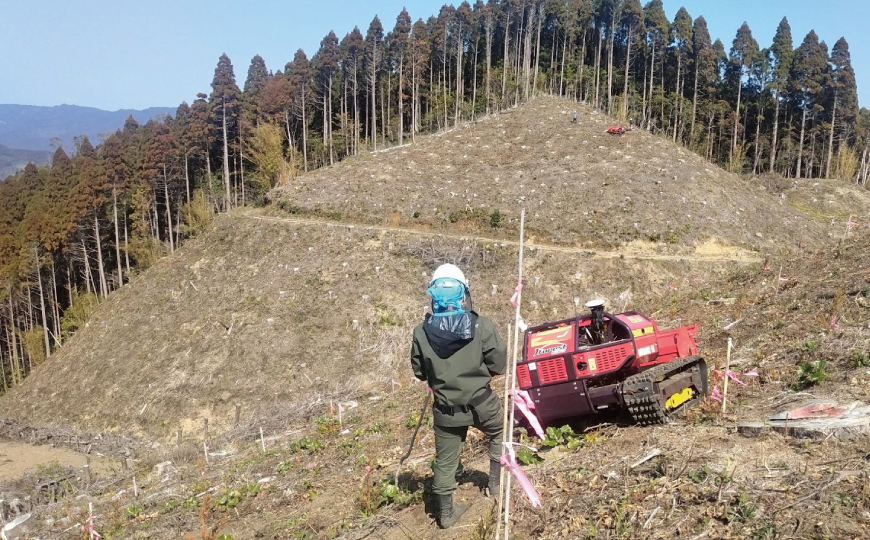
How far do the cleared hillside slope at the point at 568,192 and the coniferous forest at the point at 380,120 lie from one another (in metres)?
9.92

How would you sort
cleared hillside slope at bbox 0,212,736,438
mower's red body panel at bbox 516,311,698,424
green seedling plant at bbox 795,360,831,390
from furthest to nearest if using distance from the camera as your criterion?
1. cleared hillside slope at bbox 0,212,736,438
2. mower's red body panel at bbox 516,311,698,424
3. green seedling plant at bbox 795,360,831,390

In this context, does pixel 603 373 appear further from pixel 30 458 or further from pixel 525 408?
pixel 30 458

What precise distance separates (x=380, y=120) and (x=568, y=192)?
35867 millimetres

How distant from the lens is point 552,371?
6051mm

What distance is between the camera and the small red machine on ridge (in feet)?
18.4

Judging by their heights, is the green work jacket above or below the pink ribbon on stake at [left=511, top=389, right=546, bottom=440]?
above

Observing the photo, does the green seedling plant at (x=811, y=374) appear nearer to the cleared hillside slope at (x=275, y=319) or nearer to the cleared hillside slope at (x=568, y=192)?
the cleared hillside slope at (x=275, y=319)

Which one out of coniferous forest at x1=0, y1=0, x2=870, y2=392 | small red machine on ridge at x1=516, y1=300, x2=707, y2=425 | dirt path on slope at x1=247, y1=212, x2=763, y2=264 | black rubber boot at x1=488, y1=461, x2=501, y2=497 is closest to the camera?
black rubber boot at x1=488, y1=461, x2=501, y2=497

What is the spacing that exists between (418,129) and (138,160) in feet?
84.8

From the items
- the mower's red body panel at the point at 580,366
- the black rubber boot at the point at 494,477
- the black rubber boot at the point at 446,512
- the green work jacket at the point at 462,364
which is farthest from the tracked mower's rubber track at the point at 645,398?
the black rubber boot at the point at 446,512

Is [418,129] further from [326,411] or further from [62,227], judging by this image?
[326,411]

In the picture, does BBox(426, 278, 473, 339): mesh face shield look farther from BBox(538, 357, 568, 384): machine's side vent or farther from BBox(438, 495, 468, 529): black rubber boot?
BBox(538, 357, 568, 384): machine's side vent

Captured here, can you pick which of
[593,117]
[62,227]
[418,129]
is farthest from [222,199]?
[593,117]

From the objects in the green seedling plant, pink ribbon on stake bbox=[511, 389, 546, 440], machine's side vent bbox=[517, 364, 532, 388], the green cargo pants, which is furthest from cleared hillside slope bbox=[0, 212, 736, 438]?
the green cargo pants
